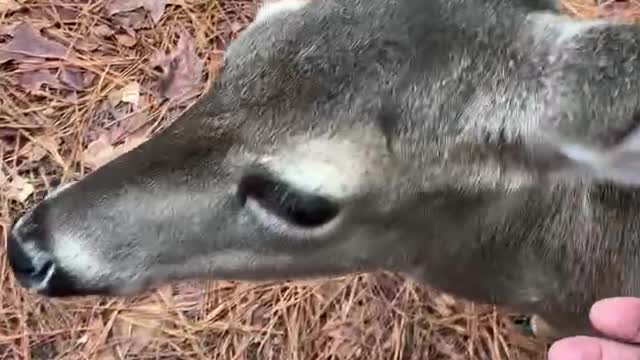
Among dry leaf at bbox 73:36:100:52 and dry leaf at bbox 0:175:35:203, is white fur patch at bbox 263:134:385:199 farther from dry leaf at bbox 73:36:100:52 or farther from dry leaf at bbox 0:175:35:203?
dry leaf at bbox 73:36:100:52

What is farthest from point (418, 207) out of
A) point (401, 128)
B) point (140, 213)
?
point (140, 213)

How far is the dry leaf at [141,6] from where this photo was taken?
14.4ft

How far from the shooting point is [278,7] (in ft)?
7.94

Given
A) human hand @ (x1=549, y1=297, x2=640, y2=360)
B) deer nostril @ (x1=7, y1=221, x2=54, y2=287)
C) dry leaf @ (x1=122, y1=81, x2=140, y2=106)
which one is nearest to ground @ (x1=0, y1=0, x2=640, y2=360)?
dry leaf @ (x1=122, y1=81, x2=140, y2=106)

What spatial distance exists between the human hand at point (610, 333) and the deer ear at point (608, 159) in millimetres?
247

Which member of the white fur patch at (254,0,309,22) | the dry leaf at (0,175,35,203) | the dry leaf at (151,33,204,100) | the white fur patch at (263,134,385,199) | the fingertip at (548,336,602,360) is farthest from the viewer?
the dry leaf at (151,33,204,100)

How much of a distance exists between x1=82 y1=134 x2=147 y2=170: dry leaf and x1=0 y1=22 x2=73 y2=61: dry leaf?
430 millimetres

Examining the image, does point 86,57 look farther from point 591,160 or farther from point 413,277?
point 591,160

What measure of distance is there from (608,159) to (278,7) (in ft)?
2.47

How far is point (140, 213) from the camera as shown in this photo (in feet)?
7.73

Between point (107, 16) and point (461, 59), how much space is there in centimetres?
243

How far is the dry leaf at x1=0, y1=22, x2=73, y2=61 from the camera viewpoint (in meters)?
4.30

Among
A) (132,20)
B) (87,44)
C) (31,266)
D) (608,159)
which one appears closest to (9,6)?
(87,44)

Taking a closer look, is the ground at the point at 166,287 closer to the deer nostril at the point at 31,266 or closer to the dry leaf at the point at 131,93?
the dry leaf at the point at 131,93
